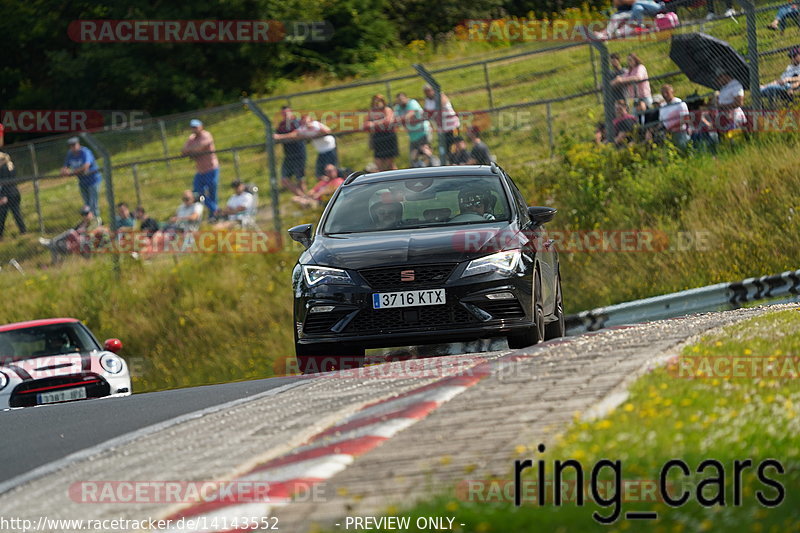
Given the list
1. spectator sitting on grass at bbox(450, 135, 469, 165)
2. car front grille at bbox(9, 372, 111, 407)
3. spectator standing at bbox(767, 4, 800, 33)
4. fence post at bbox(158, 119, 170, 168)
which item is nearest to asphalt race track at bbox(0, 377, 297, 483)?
car front grille at bbox(9, 372, 111, 407)

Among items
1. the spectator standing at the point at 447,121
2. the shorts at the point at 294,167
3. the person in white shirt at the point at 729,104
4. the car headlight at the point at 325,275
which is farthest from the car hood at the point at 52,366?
the person in white shirt at the point at 729,104

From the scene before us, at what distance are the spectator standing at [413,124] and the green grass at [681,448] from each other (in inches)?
494

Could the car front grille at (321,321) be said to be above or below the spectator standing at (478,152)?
below

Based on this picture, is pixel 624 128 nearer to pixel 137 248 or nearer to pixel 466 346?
pixel 466 346

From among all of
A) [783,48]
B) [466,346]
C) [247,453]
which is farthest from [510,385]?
[783,48]

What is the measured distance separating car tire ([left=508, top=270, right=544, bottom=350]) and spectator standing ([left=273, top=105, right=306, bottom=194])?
1026 cm

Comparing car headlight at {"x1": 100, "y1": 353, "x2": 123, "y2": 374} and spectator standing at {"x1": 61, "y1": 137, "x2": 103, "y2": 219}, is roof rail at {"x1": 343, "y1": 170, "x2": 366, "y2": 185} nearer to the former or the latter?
car headlight at {"x1": 100, "y1": 353, "x2": 123, "y2": 374}

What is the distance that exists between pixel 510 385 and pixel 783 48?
1135 centimetres

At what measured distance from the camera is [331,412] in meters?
8.61

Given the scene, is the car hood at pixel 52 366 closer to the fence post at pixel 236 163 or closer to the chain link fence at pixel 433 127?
the chain link fence at pixel 433 127

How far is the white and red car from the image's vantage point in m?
16.2

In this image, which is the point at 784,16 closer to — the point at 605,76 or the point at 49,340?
the point at 605,76

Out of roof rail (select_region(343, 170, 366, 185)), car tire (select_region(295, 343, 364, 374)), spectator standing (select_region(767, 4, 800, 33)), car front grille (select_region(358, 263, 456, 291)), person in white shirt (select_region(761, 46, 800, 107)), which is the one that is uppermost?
spectator standing (select_region(767, 4, 800, 33))

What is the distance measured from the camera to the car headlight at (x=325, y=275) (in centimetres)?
1152
